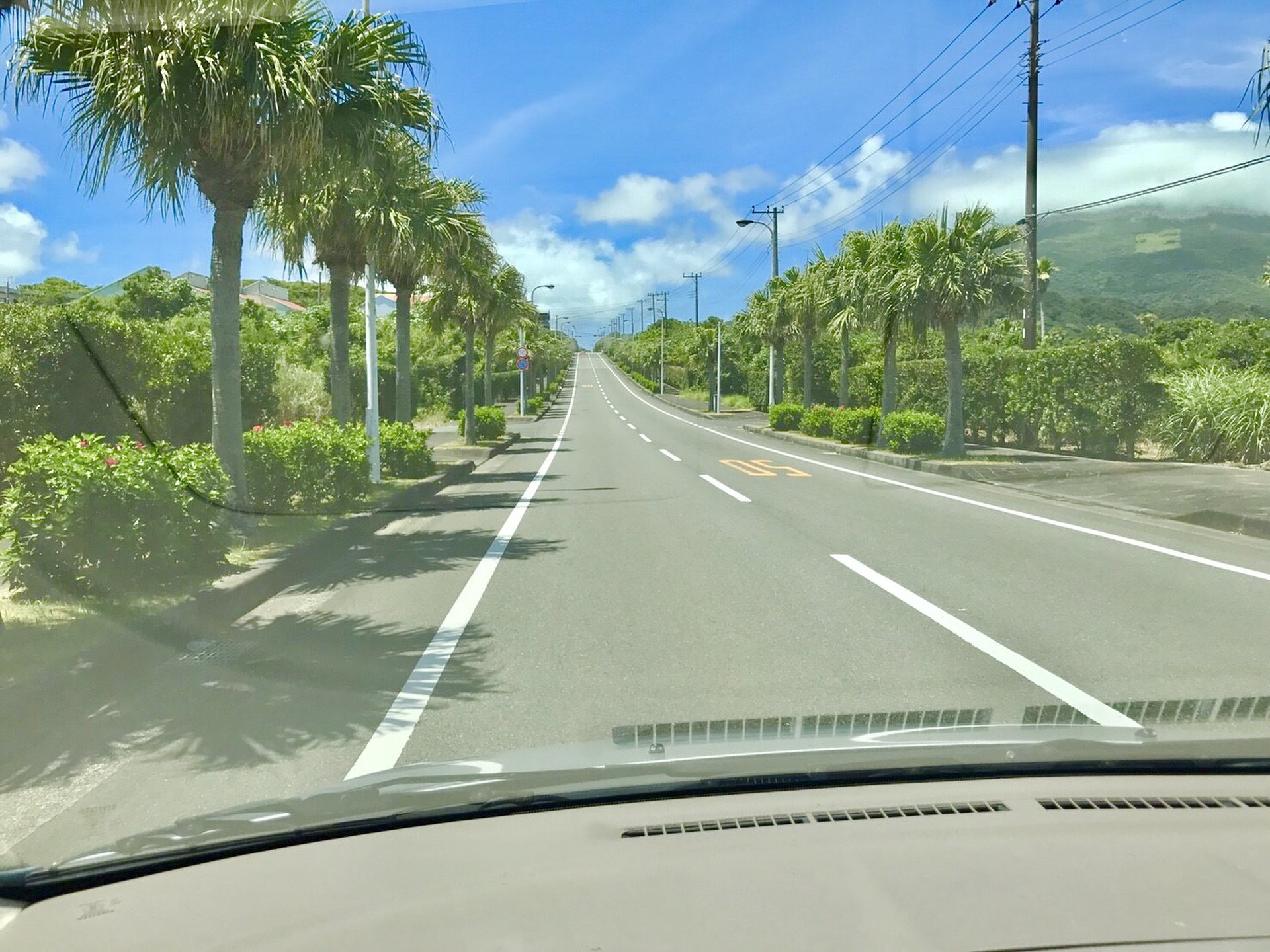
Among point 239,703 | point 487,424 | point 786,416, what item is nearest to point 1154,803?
point 239,703

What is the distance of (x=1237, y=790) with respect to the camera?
3.09 meters

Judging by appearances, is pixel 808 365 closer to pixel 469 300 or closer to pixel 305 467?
pixel 469 300

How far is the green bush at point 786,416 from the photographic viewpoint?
40.7 meters

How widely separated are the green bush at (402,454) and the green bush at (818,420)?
59.5 ft

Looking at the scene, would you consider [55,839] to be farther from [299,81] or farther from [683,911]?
[299,81]

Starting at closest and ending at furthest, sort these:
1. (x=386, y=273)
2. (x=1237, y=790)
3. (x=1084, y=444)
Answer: (x=1237, y=790)
(x=386, y=273)
(x=1084, y=444)

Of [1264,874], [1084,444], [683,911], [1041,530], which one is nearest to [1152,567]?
[1041,530]

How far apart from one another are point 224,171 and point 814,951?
33.6 ft

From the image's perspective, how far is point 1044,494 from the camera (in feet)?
55.8

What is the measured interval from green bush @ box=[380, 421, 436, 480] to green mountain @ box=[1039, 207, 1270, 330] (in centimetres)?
1527

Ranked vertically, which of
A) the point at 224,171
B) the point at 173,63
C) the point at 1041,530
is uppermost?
the point at 173,63

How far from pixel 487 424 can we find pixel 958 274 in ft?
53.8

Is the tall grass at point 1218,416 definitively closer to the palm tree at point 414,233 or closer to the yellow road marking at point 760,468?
the yellow road marking at point 760,468

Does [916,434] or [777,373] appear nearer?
[916,434]
